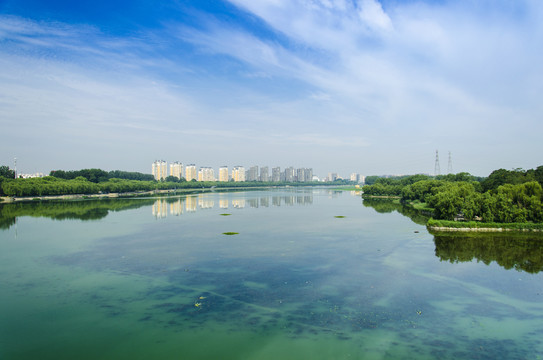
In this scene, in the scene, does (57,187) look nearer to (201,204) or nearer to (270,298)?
(201,204)

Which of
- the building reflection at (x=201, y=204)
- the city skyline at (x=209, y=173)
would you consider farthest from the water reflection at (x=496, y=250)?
the city skyline at (x=209, y=173)

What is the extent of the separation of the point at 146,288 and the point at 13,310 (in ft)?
Answer: 14.3

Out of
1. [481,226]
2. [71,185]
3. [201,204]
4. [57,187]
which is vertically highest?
[71,185]

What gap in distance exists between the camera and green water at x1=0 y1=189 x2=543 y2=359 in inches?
381

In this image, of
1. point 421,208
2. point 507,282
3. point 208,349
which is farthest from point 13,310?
→ point 421,208

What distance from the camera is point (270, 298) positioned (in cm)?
1305

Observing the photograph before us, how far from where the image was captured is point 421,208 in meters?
44.9

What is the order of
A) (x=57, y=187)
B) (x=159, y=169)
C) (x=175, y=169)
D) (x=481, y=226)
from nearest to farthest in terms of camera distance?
(x=481, y=226), (x=57, y=187), (x=159, y=169), (x=175, y=169)

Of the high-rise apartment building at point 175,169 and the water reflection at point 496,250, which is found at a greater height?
the high-rise apartment building at point 175,169

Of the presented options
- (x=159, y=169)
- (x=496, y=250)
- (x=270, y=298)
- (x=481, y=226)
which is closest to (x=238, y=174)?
(x=159, y=169)

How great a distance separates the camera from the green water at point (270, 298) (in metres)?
9.67

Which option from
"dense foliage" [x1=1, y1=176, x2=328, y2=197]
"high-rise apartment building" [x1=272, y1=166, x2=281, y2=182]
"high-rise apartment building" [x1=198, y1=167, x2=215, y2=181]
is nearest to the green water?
"dense foliage" [x1=1, y1=176, x2=328, y2=197]

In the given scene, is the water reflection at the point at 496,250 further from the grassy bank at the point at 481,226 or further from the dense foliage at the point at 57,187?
the dense foliage at the point at 57,187

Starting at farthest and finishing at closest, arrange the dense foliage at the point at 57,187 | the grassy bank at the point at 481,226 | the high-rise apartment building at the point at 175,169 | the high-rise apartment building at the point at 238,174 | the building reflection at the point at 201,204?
the high-rise apartment building at the point at 238,174, the high-rise apartment building at the point at 175,169, the dense foliage at the point at 57,187, the building reflection at the point at 201,204, the grassy bank at the point at 481,226
